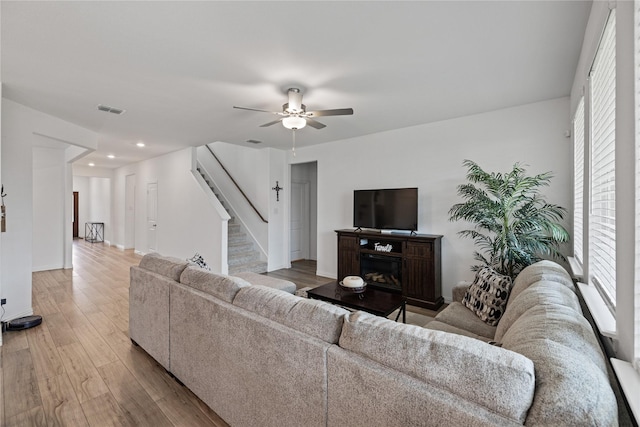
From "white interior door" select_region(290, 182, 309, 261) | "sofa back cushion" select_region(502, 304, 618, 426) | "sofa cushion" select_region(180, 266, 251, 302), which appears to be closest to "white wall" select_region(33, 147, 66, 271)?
"white interior door" select_region(290, 182, 309, 261)

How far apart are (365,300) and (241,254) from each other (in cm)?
374

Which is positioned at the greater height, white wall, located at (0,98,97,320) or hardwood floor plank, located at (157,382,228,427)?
white wall, located at (0,98,97,320)

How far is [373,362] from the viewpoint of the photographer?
3.67 ft

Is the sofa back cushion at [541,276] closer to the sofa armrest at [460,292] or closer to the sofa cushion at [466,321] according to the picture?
the sofa cushion at [466,321]

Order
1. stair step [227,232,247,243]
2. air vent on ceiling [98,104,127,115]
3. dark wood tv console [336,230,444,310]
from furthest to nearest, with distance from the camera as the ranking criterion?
stair step [227,232,247,243], dark wood tv console [336,230,444,310], air vent on ceiling [98,104,127,115]

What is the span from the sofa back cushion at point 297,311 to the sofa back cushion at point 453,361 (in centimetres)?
10

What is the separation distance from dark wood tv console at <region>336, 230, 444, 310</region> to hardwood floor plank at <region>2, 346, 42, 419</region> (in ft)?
11.8

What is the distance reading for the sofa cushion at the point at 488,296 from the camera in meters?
2.27

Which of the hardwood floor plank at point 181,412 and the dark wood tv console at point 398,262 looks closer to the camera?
the hardwood floor plank at point 181,412

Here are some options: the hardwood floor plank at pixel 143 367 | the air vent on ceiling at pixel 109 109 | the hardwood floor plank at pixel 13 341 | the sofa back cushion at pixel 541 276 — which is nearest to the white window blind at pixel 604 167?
the sofa back cushion at pixel 541 276

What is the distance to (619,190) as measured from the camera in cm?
120

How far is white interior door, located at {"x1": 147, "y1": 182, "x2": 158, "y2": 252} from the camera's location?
23.0 feet

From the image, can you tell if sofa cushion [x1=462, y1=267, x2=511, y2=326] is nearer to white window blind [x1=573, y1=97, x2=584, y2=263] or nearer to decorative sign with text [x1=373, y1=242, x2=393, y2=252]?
white window blind [x1=573, y1=97, x2=584, y2=263]

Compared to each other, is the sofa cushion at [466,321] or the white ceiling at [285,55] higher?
the white ceiling at [285,55]
